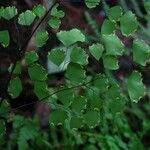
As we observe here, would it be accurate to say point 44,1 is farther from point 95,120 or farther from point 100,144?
point 100,144

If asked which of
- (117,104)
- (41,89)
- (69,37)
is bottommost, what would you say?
(117,104)

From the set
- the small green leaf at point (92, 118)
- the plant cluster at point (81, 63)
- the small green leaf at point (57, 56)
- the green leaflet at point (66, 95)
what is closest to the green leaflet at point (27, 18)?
the plant cluster at point (81, 63)

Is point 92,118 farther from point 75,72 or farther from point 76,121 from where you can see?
point 75,72

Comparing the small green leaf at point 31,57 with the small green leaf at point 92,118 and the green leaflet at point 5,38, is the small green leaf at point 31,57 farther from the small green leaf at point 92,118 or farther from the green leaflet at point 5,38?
the small green leaf at point 92,118

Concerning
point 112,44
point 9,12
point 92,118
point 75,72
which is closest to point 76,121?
point 92,118

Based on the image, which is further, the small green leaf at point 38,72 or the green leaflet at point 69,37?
the small green leaf at point 38,72

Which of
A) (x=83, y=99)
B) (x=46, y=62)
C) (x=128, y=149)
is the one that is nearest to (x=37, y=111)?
(x=46, y=62)

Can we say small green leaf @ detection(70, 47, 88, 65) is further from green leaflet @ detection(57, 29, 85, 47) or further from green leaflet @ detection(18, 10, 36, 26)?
green leaflet @ detection(18, 10, 36, 26)
